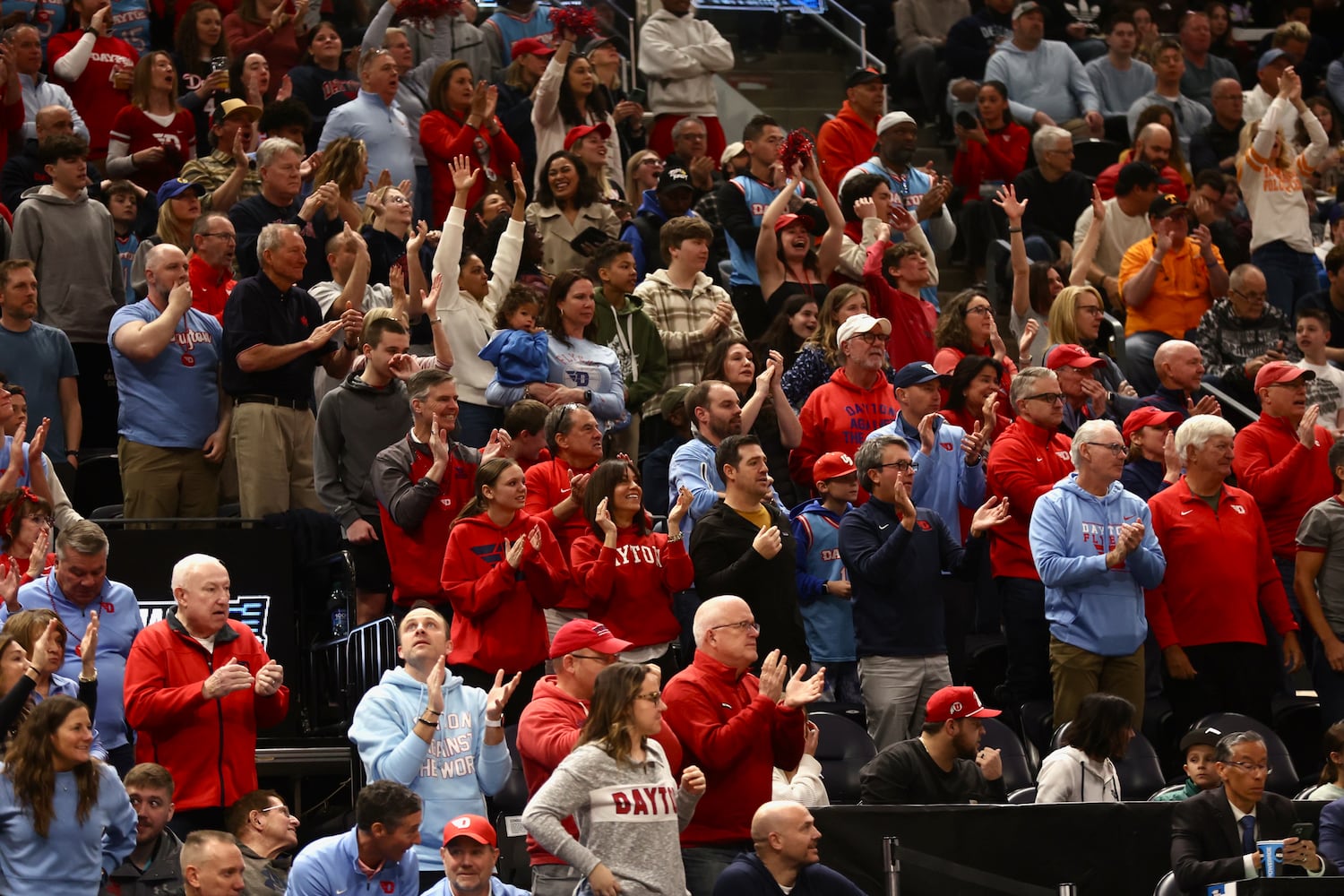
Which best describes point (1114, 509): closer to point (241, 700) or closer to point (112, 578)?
point (241, 700)

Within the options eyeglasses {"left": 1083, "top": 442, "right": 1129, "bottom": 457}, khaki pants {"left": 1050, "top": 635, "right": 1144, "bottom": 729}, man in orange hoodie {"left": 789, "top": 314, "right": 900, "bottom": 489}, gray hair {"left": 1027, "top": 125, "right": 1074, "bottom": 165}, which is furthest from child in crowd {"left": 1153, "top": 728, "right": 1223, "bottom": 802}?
gray hair {"left": 1027, "top": 125, "right": 1074, "bottom": 165}

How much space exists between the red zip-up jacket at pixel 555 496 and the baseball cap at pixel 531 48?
5.92 metres

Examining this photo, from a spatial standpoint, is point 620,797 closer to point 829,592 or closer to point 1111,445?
point 829,592

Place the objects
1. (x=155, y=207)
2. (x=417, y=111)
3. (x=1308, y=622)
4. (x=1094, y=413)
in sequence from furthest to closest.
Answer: (x=417, y=111) → (x=155, y=207) → (x=1094, y=413) → (x=1308, y=622)

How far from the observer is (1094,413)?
10.9 meters

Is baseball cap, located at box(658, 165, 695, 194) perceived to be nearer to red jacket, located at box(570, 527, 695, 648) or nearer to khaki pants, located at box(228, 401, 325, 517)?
khaki pants, located at box(228, 401, 325, 517)

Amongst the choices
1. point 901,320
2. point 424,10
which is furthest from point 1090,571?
point 424,10

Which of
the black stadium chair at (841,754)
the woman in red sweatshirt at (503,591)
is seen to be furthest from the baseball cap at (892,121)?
the black stadium chair at (841,754)

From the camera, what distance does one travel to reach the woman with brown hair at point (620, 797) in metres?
6.73

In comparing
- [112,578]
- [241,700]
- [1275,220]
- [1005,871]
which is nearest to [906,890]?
[1005,871]

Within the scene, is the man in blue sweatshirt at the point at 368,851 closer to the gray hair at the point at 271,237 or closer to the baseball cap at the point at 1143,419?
the gray hair at the point at 271,237

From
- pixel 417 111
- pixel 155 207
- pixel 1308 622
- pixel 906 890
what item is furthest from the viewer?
pixel 417 111

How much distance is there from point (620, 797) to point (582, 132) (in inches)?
289

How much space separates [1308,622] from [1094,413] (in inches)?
63.1
